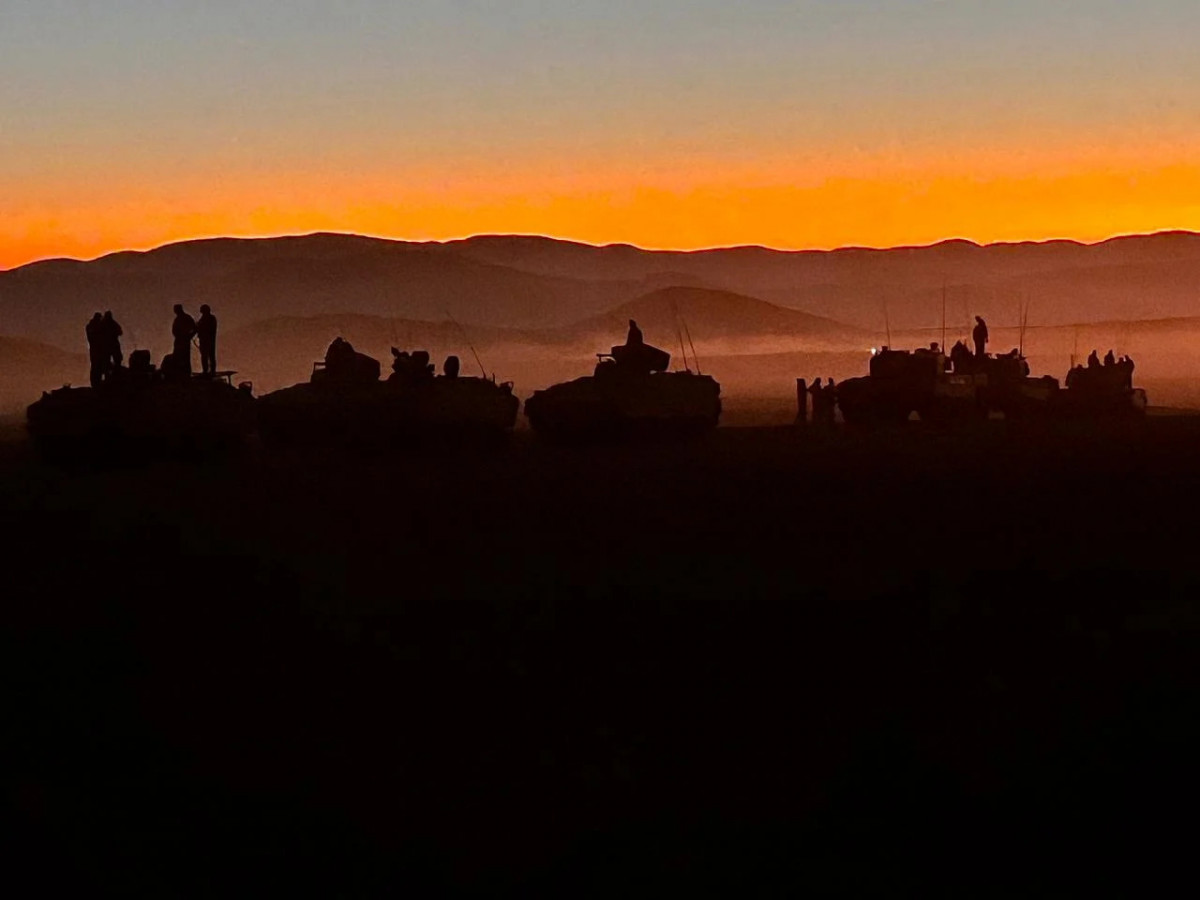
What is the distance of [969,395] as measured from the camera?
46219 millimetres

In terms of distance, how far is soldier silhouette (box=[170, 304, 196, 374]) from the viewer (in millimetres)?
33781

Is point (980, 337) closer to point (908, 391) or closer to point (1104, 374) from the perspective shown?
point (1104, 374)

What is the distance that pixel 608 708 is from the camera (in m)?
10.9

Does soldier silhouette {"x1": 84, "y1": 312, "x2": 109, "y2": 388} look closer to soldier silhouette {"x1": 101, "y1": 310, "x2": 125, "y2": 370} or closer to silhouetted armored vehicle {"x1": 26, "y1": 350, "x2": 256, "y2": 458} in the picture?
soldier silhouette {"x1": 101, "y1": 310, "x2": 125, "y2": 370}

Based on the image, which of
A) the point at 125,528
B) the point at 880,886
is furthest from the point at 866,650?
the point at 125,528

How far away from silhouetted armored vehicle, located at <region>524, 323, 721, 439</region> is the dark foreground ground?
49.9 ft

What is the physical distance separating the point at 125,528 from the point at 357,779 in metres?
13.6

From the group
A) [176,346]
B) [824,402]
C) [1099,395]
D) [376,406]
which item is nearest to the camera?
[376,406]

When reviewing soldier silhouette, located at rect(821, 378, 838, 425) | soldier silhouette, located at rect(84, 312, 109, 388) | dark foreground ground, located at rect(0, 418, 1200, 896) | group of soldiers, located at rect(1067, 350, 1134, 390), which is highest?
soldier silhouette, located at rect(84, 312, 109, 388)

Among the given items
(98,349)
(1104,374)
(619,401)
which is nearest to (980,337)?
(1104,374)

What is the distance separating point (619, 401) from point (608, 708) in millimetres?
25878

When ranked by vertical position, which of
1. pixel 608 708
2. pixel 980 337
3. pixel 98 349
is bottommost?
pixel 608 708

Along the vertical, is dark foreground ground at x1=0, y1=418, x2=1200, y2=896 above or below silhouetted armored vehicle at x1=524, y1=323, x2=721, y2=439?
below

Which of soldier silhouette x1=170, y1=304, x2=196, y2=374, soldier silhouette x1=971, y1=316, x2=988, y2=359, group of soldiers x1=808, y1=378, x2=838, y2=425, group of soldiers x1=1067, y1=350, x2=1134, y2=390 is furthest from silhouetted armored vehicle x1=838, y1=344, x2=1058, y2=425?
soldier silhouette x1=170, y1=304, x2=196, y2=374
